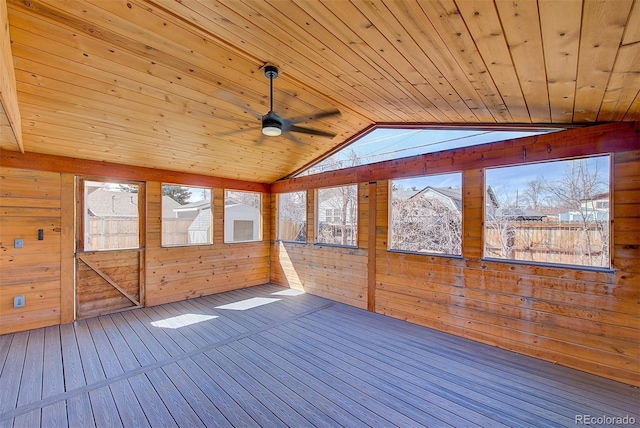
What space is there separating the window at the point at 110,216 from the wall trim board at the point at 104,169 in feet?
0.68

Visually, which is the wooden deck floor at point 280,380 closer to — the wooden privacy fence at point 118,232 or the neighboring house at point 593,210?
the wooden privacy fence at point 118,232

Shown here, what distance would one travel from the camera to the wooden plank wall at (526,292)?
250 cm

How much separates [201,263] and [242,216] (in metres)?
1.33

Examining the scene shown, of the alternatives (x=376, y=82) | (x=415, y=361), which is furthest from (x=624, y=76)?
(x=415, y=361)

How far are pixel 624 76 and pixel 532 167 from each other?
1391 mm

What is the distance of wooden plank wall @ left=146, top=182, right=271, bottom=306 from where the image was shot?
4566 millimetres

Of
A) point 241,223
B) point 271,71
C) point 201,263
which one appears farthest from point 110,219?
point 271,71

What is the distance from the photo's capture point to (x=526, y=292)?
9.77 feet

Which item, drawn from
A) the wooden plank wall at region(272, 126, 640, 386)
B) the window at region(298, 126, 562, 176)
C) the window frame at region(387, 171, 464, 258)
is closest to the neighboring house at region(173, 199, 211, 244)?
the window at region(298, 126, 562, 176)

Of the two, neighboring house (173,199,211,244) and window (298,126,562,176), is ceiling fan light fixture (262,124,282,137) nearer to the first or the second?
window (298,126,562,176)

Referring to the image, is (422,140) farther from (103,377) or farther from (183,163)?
(103,377)

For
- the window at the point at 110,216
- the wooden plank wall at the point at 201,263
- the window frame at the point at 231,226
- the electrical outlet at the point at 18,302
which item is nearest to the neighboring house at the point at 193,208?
the wooden plank wall at the point at 201,263

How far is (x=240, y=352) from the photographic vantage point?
298 cm

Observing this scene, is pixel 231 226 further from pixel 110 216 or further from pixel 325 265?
pixel 325 265
